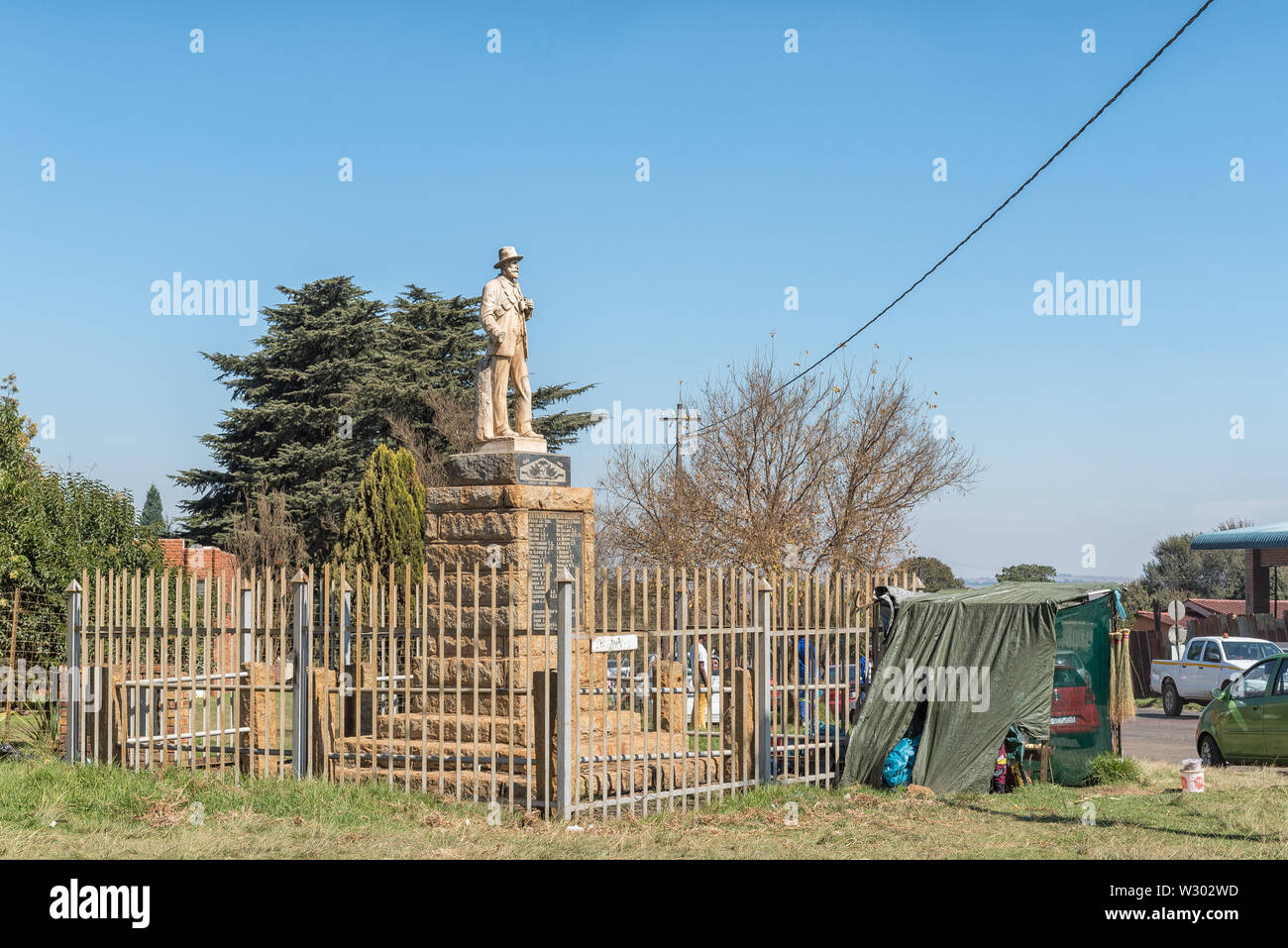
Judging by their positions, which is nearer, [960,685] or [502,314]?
[960,685]

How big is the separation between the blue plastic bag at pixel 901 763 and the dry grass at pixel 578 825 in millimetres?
448

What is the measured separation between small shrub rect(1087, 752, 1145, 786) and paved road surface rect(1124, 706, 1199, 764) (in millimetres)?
3393

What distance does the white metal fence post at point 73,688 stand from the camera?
11.4m

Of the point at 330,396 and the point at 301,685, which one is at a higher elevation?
the point at 330,396

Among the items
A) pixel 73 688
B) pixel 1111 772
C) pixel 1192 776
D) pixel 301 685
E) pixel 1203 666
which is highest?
pixel 301 685

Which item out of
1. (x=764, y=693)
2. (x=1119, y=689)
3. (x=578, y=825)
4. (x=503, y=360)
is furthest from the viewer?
(x=1119, y=689)

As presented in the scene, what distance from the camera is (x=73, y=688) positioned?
11453 mm

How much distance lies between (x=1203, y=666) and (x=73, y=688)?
21.9 metres

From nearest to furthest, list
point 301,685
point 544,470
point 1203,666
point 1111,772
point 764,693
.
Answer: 1. point 301,685
2. point 764,693
3. point 544,470
4. point 1111,772
5. point 1203,666

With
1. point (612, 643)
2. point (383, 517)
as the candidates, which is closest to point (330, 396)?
point (383, 517)

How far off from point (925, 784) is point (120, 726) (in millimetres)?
7586

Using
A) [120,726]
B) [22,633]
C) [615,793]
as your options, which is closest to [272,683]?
[120,726]

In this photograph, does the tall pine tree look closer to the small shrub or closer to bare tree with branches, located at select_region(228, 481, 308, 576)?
bare tree with branches, located at select_region(228, 481, 308, 576)

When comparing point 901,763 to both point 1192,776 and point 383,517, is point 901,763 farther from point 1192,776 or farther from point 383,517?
point 383,517
